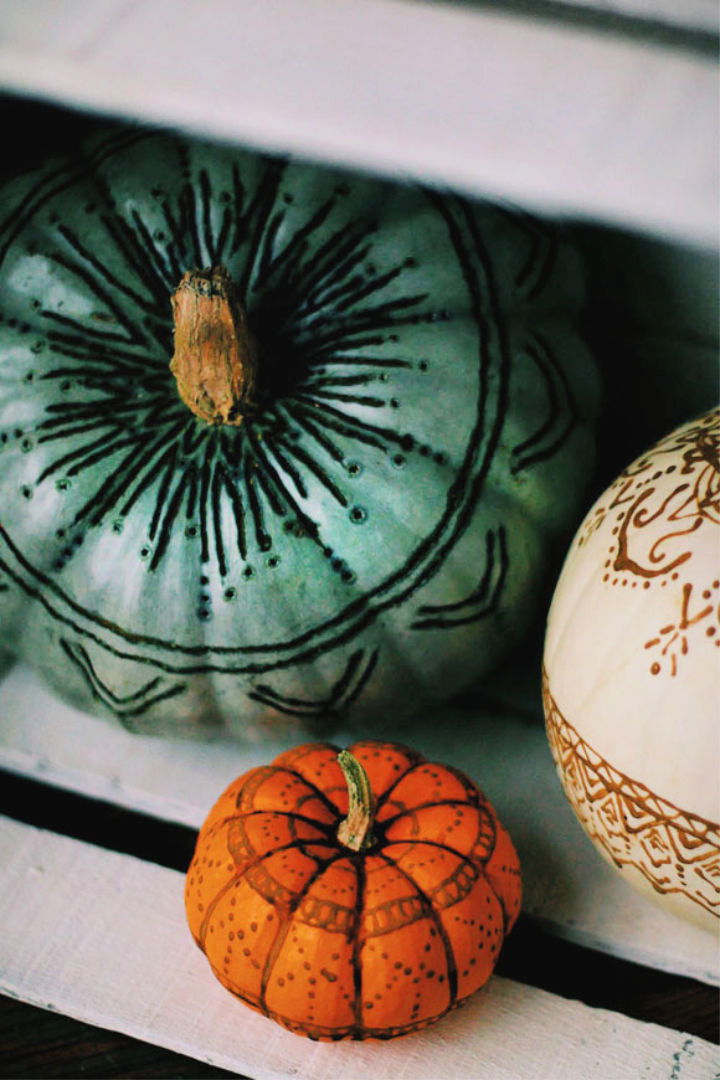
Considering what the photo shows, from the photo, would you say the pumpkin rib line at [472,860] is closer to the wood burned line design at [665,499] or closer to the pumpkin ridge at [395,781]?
the pumpkin ridge at [395,781]

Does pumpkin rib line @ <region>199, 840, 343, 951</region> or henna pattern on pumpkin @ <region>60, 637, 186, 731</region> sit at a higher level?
→ henna pattern on pumpkin @ <region>60, 637, 186, 731</region>

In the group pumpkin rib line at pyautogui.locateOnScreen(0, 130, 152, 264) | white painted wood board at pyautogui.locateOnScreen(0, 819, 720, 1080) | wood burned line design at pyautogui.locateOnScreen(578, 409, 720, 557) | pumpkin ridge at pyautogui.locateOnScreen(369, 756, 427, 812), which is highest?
pumpkin rib line at pyautogui.locateOnScreen(0, 130, 152, 264)

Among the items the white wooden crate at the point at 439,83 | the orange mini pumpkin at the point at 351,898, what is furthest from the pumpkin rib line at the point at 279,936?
the white wooden crate at the point at 439,83

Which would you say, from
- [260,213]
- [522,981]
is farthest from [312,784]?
[260,213]

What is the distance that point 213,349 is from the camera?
29.3 inches

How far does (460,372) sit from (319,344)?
4.3 inches

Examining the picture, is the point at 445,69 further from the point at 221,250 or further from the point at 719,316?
the point at 719,316

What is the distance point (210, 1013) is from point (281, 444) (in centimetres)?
41

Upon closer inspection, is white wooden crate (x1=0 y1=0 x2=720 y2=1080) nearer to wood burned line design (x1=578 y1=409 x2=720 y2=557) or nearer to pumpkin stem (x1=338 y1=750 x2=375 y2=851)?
wood burned line design (x1=578 y1=409 x2=720 y2=557)

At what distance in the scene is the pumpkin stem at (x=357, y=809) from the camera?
70 cm

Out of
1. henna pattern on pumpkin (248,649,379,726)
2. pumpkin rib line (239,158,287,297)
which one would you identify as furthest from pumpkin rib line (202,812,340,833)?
pumpkin rib line (239,158,287,297)

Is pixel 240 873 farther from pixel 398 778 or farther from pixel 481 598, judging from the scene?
pixel 481 598

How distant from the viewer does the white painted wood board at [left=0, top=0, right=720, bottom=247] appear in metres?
0.38

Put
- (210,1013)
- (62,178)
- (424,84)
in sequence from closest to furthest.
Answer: (424,84) < (210,1013) < (62,178)
